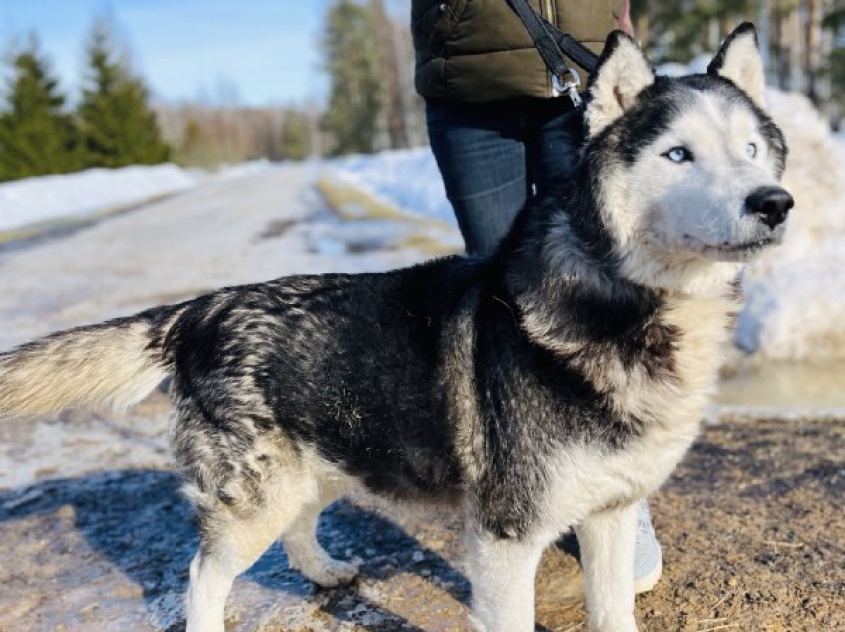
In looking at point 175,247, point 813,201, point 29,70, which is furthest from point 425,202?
point 29,70

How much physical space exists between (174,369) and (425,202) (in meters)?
11.9

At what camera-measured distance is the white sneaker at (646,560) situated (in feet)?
9.05

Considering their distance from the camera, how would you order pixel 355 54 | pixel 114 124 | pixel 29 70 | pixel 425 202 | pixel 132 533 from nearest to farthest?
1. pixel 132 533
2. pixel 425 202
3. pixel 29 70
4. pixel 114 124
5. pixel 355 54

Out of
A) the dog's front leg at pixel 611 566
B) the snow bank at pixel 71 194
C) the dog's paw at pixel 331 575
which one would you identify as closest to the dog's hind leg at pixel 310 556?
the dog's paw at pixel 331 575

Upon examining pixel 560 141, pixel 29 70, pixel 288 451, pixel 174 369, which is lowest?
pixel 288 451

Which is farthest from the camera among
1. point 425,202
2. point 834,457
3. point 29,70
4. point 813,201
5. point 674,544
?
point 29,70

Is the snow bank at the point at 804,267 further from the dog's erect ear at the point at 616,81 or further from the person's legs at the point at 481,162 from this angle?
the dog's erect ear at the point at 616,81

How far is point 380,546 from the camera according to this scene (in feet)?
10.6

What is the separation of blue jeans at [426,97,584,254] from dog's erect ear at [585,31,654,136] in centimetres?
75

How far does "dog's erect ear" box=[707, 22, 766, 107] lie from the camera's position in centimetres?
225

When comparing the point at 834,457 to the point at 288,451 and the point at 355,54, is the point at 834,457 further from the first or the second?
the point at 355,54

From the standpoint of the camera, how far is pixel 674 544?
309 centimetres

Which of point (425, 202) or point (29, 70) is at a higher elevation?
point (29, 70)

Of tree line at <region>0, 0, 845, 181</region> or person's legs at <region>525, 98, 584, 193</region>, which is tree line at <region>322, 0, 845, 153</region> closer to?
tree line at <region>0, 0, 845, 181</region>
